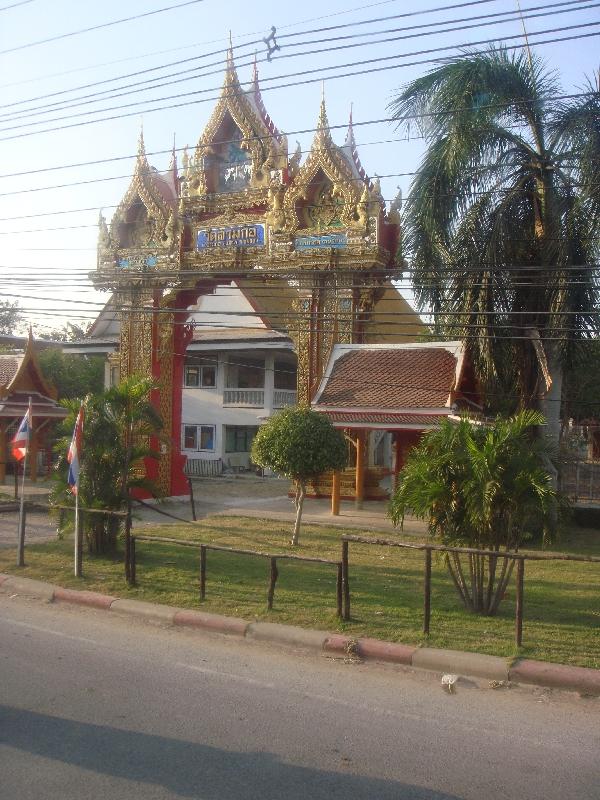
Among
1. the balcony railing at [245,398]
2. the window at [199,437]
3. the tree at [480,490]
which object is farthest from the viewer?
the window at [199,437]

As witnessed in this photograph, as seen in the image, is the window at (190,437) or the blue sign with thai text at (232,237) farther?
the window at (190,437)

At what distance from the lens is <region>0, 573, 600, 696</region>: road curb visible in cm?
753

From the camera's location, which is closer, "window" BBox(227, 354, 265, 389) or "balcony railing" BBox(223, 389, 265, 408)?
"balcony railing" BBox(223, 389, 265, 408)

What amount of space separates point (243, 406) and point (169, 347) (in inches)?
500

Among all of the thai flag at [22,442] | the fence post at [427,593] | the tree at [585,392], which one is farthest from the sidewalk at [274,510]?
the tree at [585,392]

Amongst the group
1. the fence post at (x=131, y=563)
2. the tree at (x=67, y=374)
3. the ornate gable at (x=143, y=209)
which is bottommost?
the fence post at (x=131, y=563)

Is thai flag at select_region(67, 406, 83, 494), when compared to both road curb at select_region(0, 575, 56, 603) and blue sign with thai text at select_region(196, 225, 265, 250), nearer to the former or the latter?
road curb at select_region(0, 575, 56, 603)

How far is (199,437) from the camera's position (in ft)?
123

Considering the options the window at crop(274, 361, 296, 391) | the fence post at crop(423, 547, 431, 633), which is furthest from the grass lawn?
the window at crop(274, 361, 296, 391)

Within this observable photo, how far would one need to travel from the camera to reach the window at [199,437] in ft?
122

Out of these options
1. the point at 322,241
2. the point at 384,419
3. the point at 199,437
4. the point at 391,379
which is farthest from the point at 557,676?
the point at 199,437

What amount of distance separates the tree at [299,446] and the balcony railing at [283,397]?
65.5ft

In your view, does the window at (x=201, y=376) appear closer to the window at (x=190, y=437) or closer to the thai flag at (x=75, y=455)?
the window at (x=190, y=437)

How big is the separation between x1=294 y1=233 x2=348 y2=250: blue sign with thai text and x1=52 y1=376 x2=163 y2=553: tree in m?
8.88
